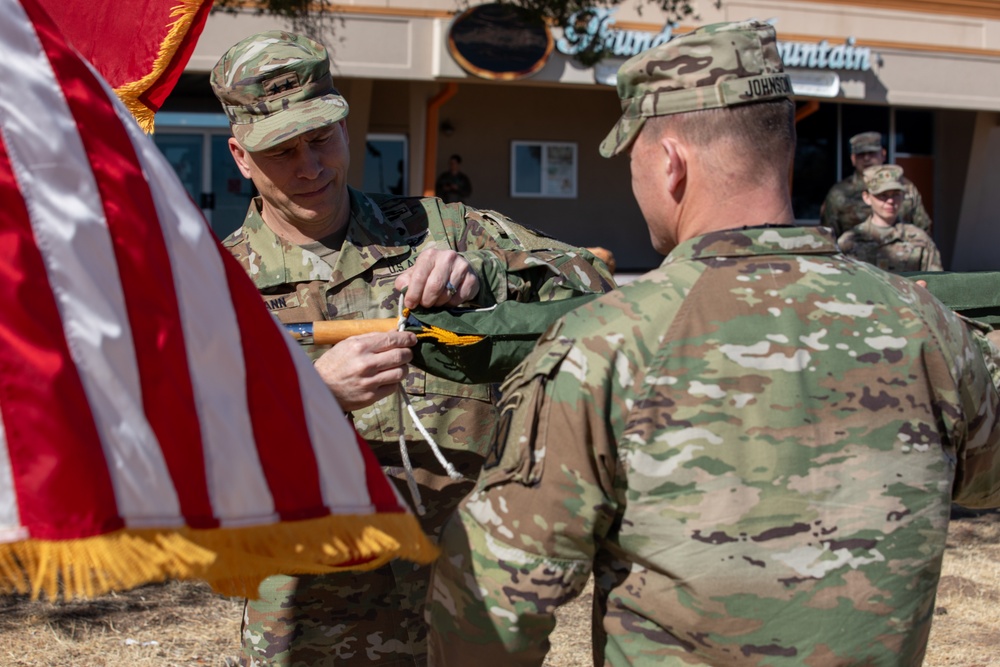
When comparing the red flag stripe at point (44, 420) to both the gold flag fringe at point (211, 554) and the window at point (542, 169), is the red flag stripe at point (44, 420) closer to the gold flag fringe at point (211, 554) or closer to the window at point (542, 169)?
the gold flag fringe at point (211, 554)

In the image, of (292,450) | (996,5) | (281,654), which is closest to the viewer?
(292,450)

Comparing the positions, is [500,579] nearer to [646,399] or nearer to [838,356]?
[646,399]

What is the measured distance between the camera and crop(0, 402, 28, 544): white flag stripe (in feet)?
5.40

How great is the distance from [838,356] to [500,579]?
648 mm

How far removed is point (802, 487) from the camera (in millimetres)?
1727

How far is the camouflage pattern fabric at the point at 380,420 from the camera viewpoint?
2.88 meters

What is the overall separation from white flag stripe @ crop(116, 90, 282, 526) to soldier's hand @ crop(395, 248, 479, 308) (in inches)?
22.6

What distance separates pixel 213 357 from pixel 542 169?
16814 mm

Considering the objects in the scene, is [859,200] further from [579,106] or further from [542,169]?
[579,106]

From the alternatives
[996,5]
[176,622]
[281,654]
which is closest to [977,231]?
[996,5]

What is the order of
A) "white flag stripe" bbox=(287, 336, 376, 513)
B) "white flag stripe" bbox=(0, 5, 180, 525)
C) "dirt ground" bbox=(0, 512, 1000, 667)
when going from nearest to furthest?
"white flag stripe" bbox=(0, 5, 180, 525) → "white flag stripe" bbox=(287, 336, 376, 513) → "dirt ground" bbox=(0, 512, 1000, 667)

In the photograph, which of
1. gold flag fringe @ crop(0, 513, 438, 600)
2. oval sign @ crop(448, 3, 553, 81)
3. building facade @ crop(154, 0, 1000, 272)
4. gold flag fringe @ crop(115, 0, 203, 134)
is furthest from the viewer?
building facade @ crop(154, 0, 1000, 272)

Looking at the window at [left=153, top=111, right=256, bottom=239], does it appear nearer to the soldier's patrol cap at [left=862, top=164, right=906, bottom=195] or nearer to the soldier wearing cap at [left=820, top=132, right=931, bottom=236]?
the soldier wearing cap at [left=820, top=132, right=931, bottom=236]

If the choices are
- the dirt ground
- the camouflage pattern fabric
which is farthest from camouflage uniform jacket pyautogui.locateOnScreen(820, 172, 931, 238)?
the camouflage pattern fabric
